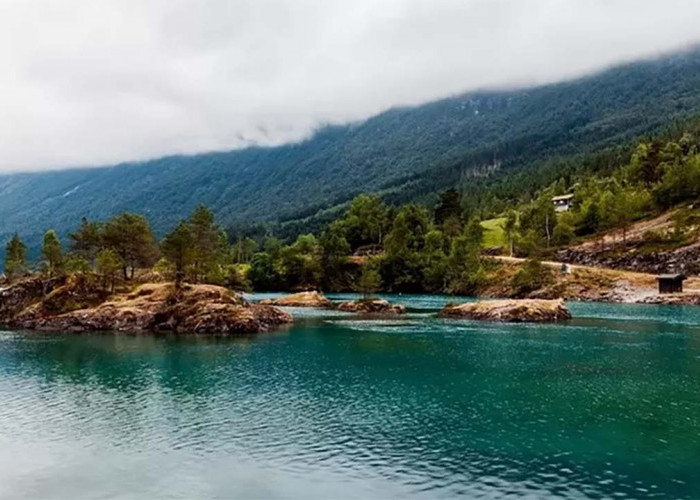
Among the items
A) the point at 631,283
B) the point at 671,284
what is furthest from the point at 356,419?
the point at 631,283

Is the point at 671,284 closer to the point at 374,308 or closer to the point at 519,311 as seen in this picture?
the point at 519,311

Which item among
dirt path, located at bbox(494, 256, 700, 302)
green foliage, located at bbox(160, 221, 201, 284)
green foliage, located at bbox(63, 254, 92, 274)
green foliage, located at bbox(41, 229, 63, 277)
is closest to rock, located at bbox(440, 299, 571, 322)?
dirt path, located at bbox(494, 256, 700, 302)

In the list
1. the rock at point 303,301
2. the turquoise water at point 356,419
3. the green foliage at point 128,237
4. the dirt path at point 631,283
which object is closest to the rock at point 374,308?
the rock at point 303,301

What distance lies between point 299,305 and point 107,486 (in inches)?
5545

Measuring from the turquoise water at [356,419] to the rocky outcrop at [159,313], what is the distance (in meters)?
20.7

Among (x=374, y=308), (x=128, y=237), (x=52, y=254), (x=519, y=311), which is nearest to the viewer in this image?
(x=519, y=311)

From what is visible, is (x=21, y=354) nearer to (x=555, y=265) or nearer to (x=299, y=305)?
(x=299, y=305)

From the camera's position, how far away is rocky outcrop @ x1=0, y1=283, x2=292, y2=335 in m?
124

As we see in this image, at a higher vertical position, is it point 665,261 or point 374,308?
point 665,261

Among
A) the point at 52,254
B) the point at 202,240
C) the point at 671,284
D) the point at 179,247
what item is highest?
the point at 202,240

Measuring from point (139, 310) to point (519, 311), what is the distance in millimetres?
80019

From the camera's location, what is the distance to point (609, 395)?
62500 millimetres

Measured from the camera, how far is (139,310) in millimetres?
129750

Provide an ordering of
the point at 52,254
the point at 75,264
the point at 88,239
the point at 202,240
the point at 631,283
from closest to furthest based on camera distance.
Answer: the point at 88,239 < the point at 202,240 < the point at 52,254 < the point at 631,283 < the point at 75,264
